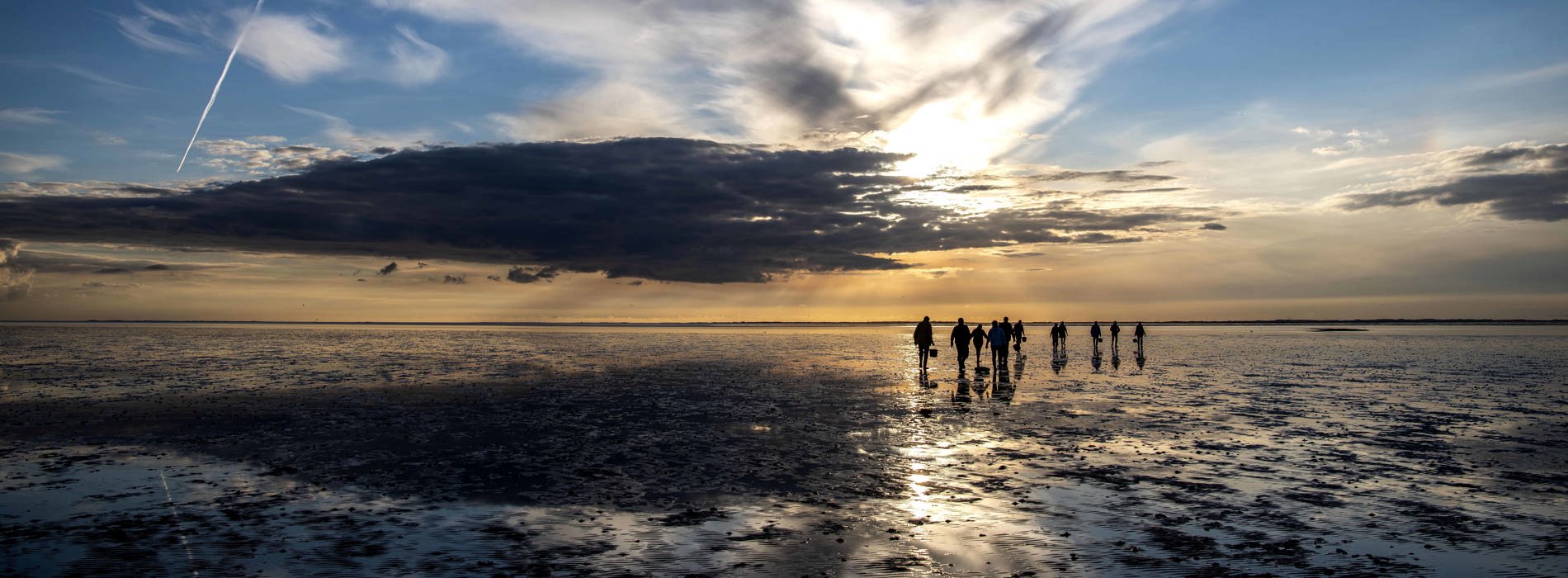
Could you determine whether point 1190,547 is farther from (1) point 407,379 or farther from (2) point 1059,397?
(1) point 407,379

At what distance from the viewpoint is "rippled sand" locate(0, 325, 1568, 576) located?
812 centimetres

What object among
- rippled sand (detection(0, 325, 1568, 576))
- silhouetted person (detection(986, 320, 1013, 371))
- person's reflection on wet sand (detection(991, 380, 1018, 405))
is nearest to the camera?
rippled sand (detection(0, 325, 1568, 576))

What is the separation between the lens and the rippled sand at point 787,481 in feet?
26.7

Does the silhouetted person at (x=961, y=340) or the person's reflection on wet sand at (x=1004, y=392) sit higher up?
the silhouetted person at (x=961, y=340)

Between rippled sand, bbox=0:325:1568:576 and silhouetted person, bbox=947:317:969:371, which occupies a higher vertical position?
silhouetted person, bbox=947:317:969:371

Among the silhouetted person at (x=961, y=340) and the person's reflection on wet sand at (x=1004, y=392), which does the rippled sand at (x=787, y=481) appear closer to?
the person's reflection on wet sand at (x=1004, y=392)

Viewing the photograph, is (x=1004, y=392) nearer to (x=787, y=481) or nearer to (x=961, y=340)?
(x=961, y=340)

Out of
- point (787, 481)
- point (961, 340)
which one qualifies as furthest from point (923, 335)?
point (787, 481)

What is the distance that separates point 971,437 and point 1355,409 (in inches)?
465

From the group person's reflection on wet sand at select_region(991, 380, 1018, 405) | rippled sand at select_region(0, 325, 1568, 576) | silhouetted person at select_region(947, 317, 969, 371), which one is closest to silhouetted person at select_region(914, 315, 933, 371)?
silhouetted person at select_region(947, 317, 969, 371)

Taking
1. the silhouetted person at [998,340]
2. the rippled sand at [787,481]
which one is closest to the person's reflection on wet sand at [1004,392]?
the rippled sand at [787,481]

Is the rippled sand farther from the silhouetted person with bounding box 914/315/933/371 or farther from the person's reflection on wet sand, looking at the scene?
the silhouetted person with bounding box 914/315/933/371

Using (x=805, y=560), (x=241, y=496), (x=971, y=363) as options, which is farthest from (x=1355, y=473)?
(x=971, y=363)

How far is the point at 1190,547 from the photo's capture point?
8.36 m
